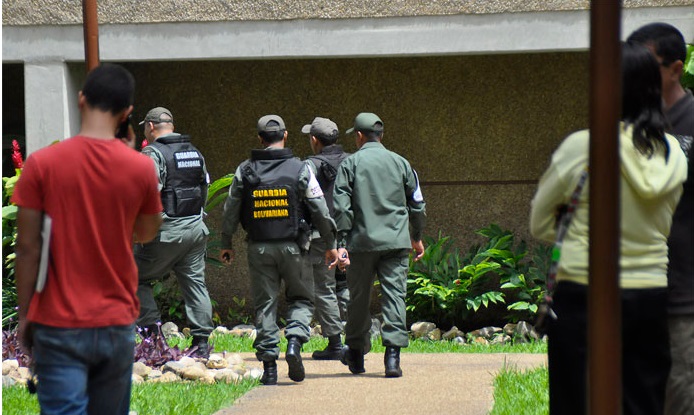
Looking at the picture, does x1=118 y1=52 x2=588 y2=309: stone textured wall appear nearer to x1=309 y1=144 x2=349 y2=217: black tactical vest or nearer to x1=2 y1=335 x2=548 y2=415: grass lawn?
x1=309 y1=144 x2=349 y2=217: black tactical vest

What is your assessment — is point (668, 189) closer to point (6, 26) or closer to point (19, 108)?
point (6, 26)

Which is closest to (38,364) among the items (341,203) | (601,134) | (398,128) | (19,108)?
(601,134)

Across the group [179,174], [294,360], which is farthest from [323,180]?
[294,360]

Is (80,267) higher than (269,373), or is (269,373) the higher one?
(80,267)

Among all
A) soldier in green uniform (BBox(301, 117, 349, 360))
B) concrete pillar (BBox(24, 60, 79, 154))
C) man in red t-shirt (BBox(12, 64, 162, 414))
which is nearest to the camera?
man in red t-shirt (BBox(12, 64, 162, 414))

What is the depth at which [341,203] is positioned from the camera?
840 cm

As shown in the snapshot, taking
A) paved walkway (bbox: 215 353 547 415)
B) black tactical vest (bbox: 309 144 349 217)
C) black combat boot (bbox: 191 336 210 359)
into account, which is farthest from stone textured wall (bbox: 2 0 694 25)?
black combat boot (bbox: 191 336 210 359)

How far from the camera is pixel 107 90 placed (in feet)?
13.3

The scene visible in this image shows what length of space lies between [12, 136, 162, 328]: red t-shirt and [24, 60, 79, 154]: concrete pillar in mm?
7878

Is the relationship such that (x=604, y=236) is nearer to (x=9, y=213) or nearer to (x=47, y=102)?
(x=9, y=213)

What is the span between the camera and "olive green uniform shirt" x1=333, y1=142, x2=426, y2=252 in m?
8.38

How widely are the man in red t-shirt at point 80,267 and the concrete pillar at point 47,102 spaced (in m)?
7.83

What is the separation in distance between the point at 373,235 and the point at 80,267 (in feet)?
14.9

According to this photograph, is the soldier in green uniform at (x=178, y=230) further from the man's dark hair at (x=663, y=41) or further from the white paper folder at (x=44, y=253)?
the man's dark hair at (x=663, y=41)
